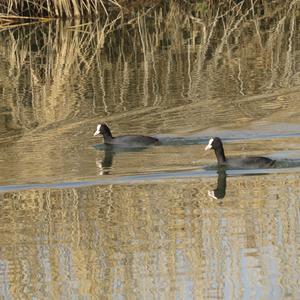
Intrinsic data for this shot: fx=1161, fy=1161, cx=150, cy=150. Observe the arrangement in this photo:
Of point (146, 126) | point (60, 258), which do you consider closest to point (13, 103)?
point (146, 126)

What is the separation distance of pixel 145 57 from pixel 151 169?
7463mm

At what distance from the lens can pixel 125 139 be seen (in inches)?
526

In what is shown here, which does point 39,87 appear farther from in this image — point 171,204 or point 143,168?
point 171,204

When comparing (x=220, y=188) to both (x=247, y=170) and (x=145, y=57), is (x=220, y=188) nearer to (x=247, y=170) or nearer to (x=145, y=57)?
(x=247, y=170)

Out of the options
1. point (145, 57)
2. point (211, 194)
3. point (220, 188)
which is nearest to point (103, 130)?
point (220, 188)

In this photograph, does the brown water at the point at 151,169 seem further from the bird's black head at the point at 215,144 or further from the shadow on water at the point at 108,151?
the bird's black head at the point at 215,144

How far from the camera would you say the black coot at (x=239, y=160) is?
11633mm

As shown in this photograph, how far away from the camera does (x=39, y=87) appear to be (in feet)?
56.6

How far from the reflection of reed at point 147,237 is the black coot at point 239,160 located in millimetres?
336

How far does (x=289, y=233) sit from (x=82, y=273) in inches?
67.2

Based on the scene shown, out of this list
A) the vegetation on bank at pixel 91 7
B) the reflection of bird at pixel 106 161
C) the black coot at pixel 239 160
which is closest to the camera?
the black coot at pixel 239 160

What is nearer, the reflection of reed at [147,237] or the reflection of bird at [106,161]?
the reflection of reed at [147,237]

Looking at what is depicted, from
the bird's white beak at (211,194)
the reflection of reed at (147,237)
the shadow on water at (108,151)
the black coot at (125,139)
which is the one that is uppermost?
the reflection of reed at (147,237)

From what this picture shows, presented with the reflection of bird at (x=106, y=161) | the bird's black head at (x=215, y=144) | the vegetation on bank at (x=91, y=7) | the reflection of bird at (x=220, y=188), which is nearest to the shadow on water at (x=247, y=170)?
the reflection of bird at (x=220, y=188)
